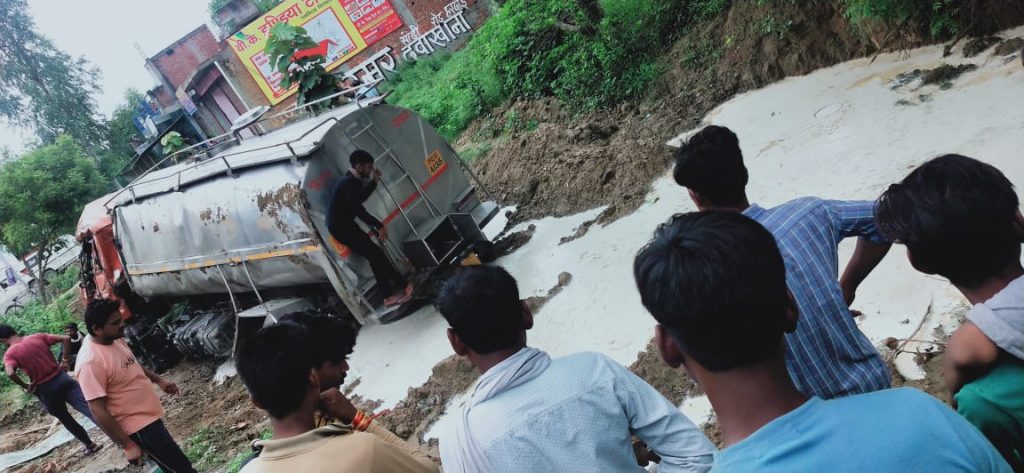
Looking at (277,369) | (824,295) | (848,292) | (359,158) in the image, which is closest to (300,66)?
(359,158)

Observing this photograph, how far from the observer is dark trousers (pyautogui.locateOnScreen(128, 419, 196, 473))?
4.14 meters

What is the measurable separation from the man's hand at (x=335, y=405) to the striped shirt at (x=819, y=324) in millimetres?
1623

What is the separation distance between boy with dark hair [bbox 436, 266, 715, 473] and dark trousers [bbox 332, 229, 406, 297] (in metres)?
4.43

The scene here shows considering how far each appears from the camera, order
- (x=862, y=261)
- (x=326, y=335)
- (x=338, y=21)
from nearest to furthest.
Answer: (x=862, y=261) < (x=326, y=335) < (x=338, y=21)

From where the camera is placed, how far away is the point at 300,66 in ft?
33.1

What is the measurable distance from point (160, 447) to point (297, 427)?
10.6 feet

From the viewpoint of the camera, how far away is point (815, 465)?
87 centimetres

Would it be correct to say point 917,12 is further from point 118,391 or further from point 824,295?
point 118,391

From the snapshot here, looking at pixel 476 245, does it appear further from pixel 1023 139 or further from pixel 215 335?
pixel 1023 139

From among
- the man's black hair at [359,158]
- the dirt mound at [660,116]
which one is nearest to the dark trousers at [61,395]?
the man's black hair at [359,158]

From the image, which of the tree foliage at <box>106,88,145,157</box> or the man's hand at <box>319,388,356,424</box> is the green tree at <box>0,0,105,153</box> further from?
the man's hand at <box>319,388,356,424</box>

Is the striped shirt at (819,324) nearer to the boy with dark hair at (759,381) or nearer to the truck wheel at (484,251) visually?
the boy with dark hair at (759,381)

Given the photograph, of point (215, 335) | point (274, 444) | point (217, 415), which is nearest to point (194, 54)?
point (215, 335)

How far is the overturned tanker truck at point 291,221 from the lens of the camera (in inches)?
237
